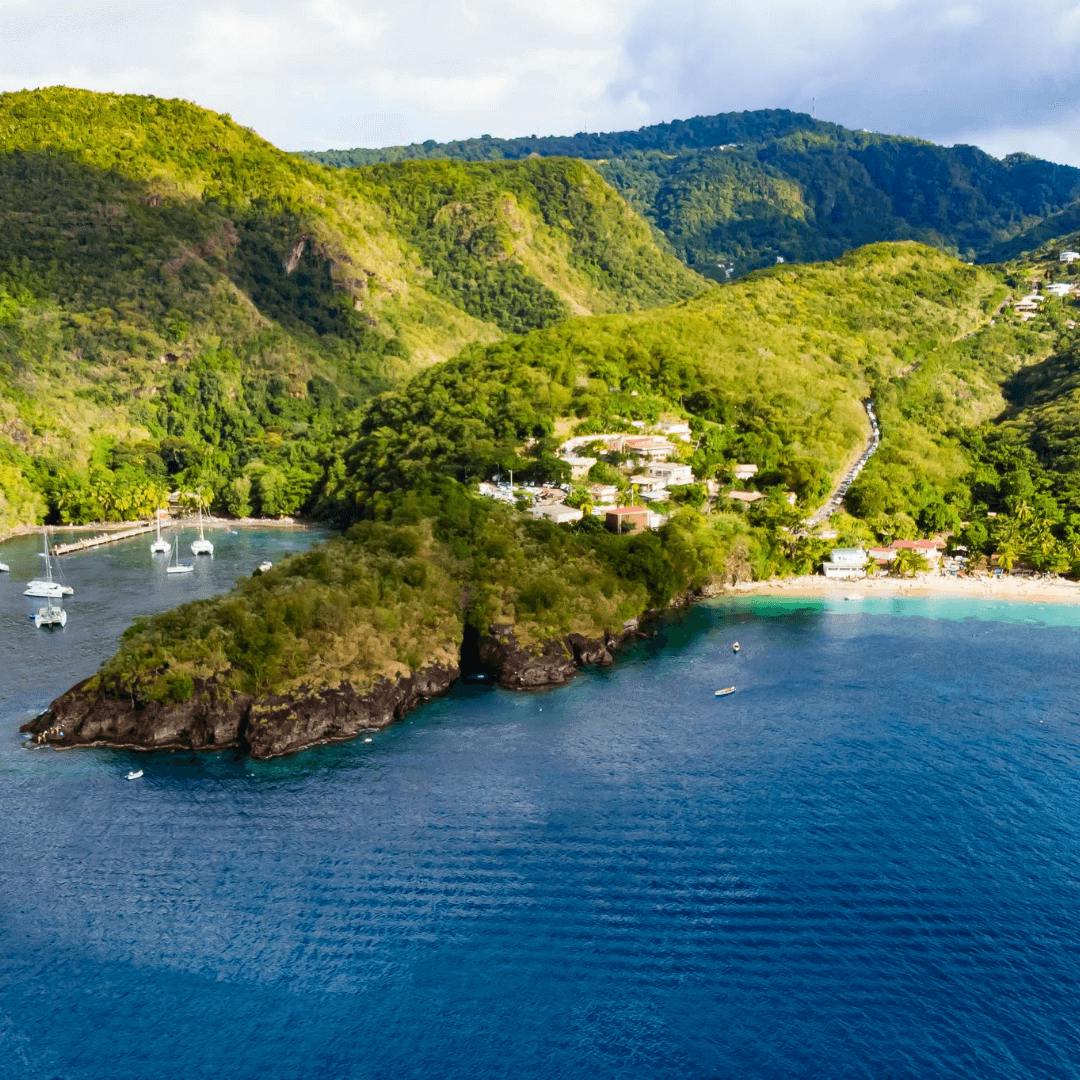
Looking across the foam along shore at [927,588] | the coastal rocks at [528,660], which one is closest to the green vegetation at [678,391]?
the foam along shore at [927,588]

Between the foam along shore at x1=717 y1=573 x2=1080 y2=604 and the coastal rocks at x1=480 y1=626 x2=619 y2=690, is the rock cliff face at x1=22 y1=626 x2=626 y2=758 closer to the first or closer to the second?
the coastal rocks at x1=480 y1=626 x2=619 y2=690

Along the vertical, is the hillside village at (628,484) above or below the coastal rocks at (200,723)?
above

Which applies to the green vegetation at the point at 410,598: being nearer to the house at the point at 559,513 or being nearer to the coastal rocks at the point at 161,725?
the coastal rocks at the point at 161,725

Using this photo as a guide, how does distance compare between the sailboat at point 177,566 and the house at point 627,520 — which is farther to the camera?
the sailboat at point 177,566

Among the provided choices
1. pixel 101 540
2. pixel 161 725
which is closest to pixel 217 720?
pixel 161 725

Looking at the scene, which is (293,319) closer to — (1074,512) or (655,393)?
(655,393)

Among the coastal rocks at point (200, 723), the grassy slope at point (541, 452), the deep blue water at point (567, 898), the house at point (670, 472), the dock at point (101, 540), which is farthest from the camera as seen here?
the dock at point (101, 540)
